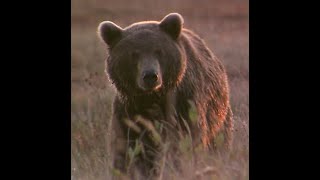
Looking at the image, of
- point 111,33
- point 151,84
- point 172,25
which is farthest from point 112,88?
point 151,84

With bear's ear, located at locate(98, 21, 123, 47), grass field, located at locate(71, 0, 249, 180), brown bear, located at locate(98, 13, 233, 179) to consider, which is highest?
bear's ear, located at locate(98, 21, 123, 47)

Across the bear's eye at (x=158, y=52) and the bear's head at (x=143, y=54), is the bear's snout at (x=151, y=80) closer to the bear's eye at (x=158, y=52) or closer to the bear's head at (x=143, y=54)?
the bear's head at (x=143, y=54)

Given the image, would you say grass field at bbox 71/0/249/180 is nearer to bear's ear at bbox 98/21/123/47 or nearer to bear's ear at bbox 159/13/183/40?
bear's ear at bbox 98/21/123/47

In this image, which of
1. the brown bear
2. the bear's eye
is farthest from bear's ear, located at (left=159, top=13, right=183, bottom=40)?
the bear's eye

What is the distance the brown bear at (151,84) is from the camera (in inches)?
305

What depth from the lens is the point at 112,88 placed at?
8.99m

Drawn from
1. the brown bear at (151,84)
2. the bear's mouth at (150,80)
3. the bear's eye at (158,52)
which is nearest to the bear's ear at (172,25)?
the brown bear at (151,84)

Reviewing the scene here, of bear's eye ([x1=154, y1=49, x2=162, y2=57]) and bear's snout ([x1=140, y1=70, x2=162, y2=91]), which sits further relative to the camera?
bear's eye ([x1=154, y1=49, x2=162, y2=57])

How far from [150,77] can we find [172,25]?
29.2 inches

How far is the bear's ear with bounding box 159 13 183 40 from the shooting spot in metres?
8.04

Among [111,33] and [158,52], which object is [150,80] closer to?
[158,52]
